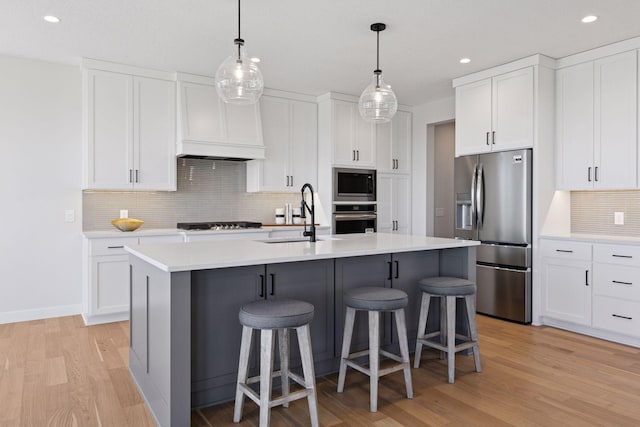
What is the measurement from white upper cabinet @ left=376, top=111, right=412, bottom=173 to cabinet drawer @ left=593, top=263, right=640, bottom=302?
2.88 m

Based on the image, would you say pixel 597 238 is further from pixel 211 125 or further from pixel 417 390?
pixel 211 125

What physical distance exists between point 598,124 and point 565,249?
120 centimetres

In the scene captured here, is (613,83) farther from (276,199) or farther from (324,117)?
(276,199)

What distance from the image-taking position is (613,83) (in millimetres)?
3959

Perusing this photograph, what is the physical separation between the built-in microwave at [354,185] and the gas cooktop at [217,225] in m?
1.13

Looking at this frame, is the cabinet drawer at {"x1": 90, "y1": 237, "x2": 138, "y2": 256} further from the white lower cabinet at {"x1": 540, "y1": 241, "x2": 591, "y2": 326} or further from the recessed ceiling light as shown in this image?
the white lower cabinet at {"x1": 540, "y1": 241, "x2": 591, "y2": 326}

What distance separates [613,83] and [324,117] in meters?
3.12

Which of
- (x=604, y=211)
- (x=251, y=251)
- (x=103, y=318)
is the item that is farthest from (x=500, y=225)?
(x=103, y=318)

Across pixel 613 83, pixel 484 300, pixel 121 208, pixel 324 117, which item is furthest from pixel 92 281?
pixel 613 83

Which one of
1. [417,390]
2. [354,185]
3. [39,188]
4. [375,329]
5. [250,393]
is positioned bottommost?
[417,390]

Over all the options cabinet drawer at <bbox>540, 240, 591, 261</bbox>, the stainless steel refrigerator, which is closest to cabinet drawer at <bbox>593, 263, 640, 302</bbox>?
cabinet drawer at <bbox>540, 240, 591, 261</bbox>

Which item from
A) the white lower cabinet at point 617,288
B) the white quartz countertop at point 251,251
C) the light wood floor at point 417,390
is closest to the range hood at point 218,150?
the white quartz countertop at point 251,251

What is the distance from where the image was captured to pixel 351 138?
5723mm

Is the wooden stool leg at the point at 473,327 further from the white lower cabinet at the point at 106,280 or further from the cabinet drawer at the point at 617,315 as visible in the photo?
the white lower cabinet at the point at 106,280
